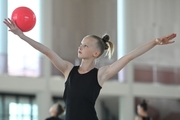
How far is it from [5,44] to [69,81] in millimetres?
9266

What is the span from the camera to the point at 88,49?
3268mm

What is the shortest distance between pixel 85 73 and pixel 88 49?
0.62 feet

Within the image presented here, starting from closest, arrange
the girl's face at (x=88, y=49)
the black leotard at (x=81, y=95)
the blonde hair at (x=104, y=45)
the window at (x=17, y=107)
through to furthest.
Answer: the black leotard at (x=81, y=95), the girl's face at (x=88, y=49), the blonde hair at (x=104, y=45), the window at (x=17, y=107)

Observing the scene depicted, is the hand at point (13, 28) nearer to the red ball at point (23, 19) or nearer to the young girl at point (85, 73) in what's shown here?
the young girl at point (85, 73)

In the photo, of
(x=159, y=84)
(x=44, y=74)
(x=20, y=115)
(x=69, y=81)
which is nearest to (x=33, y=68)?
(x=44, y=74)

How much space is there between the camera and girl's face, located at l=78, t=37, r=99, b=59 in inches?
128

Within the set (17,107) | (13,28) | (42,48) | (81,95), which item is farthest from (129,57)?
(17,107)

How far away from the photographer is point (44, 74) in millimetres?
12023

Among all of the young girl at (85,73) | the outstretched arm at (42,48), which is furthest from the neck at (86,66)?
the outstretched arm at (42,48)

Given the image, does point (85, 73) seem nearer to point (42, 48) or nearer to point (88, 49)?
point (88, 49)

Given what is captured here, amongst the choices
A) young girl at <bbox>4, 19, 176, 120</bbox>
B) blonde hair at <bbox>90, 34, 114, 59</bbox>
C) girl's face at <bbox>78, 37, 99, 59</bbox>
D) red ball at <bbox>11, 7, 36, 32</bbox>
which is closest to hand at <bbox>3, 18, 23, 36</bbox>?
young girl at <bbox>4, 19, 176, 120</bbox>

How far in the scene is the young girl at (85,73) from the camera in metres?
3.11

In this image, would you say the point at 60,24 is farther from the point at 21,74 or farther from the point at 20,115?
the point at 20,115

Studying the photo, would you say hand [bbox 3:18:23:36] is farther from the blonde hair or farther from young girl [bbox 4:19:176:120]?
the blonde hair
